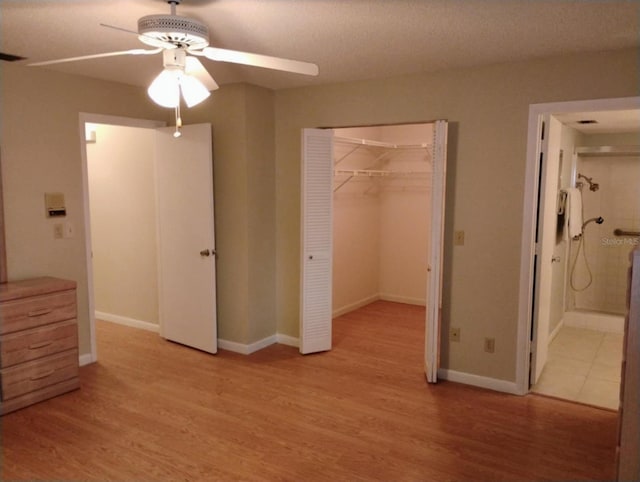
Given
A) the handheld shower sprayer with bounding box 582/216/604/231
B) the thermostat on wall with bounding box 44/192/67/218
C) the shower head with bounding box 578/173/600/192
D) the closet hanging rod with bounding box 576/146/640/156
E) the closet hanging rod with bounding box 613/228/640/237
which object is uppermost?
the closet hanging rod with bounding box 576/146/640/156

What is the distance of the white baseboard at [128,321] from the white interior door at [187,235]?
0.41 meters

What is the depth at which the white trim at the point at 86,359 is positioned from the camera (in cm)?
401

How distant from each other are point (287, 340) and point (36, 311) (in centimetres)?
213

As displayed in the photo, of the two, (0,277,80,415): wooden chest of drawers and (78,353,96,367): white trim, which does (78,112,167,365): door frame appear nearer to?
(78,353,96,367): white trim

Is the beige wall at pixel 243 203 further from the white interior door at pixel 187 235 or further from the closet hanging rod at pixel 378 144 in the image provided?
the closet hanging rod at pixel 378 144

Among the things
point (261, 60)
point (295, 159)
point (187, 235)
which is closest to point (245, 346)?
point (187, 235)

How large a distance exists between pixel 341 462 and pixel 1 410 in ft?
7.34

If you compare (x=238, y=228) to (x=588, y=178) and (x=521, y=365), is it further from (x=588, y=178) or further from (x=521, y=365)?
(x=588, y=178)

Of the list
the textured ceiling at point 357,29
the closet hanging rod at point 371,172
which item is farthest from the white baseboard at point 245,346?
the textured ceiling at point 357,29

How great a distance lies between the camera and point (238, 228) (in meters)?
4.24

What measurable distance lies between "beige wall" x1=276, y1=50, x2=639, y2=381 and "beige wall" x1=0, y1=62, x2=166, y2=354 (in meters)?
2.25

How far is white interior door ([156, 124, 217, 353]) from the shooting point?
4.16 meters

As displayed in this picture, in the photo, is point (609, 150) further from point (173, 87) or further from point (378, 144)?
point (173, 87)

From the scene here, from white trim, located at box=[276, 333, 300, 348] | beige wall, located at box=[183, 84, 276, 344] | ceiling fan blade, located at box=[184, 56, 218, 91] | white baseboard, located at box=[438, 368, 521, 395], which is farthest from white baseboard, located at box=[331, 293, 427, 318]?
ceiling fan blade, located at box=[184, 56, 218, 91]
